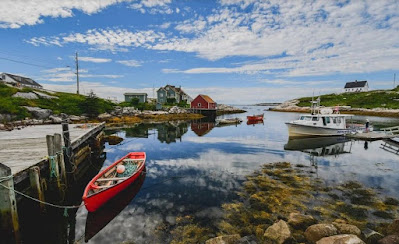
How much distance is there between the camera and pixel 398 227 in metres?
7.07

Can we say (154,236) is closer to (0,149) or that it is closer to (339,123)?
(0,149)

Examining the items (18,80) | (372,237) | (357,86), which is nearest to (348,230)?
(372,237)

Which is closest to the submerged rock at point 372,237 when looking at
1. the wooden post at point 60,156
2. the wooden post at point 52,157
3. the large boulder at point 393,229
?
the large boulder at point 393,229

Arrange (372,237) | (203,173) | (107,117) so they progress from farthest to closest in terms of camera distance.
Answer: (107,117) < (203,173) < (372,237)

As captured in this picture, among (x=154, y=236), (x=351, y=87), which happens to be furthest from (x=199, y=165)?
(x=351, y=87)

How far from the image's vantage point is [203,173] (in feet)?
49.3

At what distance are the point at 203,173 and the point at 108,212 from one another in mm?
7190

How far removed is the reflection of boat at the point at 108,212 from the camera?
27.7 ft

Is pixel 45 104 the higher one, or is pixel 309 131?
pixel 45 104

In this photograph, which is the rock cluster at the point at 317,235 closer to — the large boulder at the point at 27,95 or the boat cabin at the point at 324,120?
the boat cabin at the point at 324,120

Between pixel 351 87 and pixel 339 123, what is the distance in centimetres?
12315

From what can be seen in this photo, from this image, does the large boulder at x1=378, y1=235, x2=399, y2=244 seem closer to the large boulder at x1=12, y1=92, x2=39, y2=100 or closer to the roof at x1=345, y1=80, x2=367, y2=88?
the large boulder at x1=12, y1=92, x2=39, y2=100

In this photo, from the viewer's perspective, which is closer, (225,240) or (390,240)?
(390,240)

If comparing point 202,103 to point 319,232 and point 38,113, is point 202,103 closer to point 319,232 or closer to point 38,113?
point 38,113
